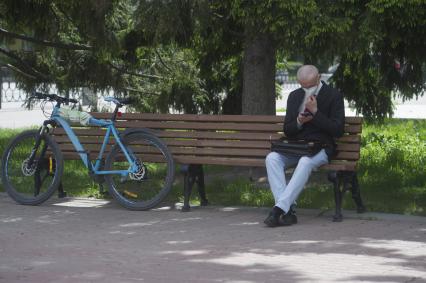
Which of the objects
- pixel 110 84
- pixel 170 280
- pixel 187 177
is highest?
pixel 110 84

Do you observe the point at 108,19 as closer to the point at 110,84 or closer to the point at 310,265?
the point at 110,84

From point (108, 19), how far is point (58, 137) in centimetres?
179

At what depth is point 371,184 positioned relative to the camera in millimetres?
10164

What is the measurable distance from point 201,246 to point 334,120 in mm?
1812

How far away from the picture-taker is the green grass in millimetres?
9203

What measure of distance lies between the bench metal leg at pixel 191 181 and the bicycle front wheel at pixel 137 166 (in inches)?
7.4

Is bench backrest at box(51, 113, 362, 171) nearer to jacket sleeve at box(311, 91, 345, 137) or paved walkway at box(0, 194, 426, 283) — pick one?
jacket sleeve at box(311, 91, 345, 137)

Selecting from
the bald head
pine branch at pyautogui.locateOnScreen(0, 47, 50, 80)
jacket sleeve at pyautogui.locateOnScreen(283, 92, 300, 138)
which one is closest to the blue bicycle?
jacket sleeve at pyautogui.locateOnScreen(283, 92, 300, 138)

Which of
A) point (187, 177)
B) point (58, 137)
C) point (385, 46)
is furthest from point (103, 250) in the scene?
point (385, 46)

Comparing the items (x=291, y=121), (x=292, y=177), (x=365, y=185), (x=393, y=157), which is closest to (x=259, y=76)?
(x=365, y=185)

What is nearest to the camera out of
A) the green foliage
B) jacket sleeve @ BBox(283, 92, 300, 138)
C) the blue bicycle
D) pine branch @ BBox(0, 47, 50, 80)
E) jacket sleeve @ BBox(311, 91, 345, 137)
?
jacket sleeve @ BBox(311, 91, 345, 137)

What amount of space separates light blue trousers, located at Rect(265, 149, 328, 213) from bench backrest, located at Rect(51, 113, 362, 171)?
32 cm

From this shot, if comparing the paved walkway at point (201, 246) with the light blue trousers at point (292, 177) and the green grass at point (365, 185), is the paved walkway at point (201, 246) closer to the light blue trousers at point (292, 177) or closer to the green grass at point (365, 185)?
the light blue trousers at point (292, 177)

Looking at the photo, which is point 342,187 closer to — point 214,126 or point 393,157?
point 214,126
